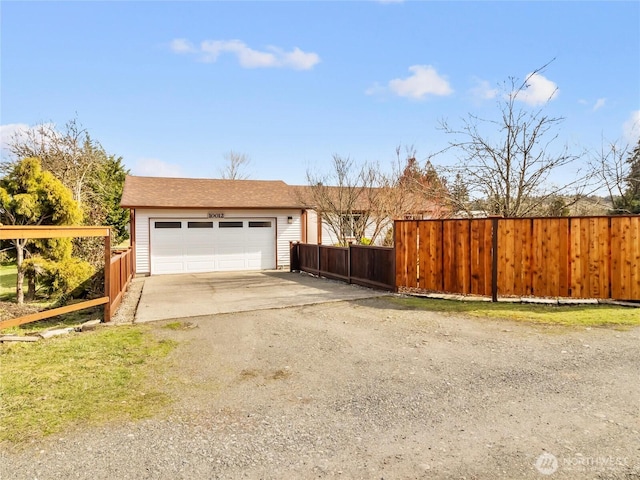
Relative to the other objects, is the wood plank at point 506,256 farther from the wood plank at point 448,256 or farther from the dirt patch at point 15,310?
the dirt patch at point 15,310

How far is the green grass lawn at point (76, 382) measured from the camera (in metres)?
3.18

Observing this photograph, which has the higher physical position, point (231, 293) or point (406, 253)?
point (406, 253)

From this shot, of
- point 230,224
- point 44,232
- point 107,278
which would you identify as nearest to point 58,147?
point 230,224

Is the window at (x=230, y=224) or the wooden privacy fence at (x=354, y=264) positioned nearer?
the wooden privacy fence at (x=354, y=264)

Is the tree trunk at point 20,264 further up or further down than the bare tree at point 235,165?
further down

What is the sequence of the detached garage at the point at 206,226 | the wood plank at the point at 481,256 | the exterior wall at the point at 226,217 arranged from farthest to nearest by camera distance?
the detached garage at the point at 206,226 < the exterior wall at the point at 226,217 < the wood plank at the point at 481,256

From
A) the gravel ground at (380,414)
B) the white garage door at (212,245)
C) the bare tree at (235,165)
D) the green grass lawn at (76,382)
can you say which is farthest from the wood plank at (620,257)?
the bare tree at (235,165)

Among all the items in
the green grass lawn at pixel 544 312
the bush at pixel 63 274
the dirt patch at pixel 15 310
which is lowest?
the dirt patch at pixel 15 310

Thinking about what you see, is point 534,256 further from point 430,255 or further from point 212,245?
point 212,245

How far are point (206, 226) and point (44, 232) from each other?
959cm

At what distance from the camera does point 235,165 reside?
38875mm

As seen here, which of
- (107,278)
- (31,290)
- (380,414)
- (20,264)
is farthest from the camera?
(31,290)

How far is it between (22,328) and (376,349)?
640 cm

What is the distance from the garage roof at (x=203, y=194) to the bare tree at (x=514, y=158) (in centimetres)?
770
